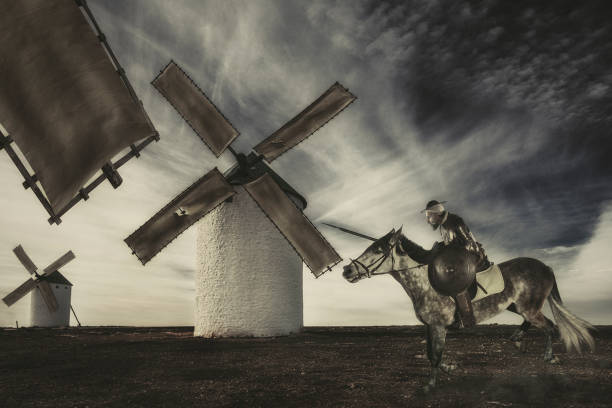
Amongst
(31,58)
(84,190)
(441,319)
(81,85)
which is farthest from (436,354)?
Result: (31,58)

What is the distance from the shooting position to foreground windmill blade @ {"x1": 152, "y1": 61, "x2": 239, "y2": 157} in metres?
10.5

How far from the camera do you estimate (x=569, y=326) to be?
22.9 feet

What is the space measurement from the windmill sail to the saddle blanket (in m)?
6.17

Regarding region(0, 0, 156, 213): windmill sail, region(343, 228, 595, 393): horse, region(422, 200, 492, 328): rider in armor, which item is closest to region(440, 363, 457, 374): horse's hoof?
region(343, 228, 595, 393): horse

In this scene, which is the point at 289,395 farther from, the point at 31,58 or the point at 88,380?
the point at 31,58

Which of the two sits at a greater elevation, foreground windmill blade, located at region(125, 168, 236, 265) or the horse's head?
foreground windmill blade, located at region(125, 168, 236, 265)

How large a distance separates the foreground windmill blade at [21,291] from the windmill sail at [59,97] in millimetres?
26895

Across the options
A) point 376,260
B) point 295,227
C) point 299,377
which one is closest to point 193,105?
point 295,227

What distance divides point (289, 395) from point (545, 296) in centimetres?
469

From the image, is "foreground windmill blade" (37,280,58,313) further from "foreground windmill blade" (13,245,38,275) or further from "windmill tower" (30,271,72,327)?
"foreground windmill blade" (13,245,38,275)

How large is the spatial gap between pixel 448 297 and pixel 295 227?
14.5 feet

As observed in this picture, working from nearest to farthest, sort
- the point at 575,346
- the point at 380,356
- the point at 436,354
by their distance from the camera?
1. the point at 436,354
2. the point at 575,346
3. the point at 380,356

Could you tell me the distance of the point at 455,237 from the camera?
18.4 ft

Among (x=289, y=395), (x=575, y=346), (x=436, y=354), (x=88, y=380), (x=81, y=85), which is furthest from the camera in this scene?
(x=88, y=380)
